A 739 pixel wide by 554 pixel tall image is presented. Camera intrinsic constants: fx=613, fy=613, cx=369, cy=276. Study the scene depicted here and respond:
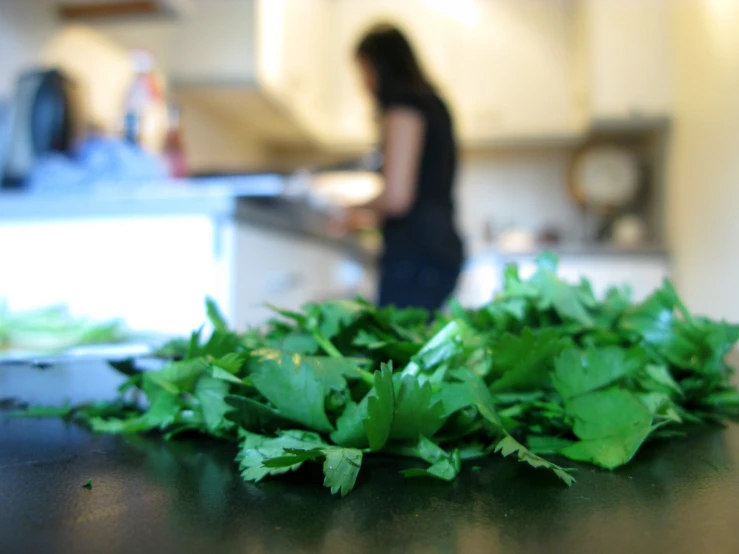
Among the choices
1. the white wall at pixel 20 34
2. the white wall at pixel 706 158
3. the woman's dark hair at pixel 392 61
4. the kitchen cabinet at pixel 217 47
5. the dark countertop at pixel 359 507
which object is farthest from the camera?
the kitchen cabinet at pixel 217 47

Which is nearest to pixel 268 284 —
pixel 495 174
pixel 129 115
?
pixel 129 115

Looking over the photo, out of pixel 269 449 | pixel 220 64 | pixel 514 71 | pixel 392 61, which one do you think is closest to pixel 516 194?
pixel 514 71

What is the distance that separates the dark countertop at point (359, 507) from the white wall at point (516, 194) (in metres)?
3.43

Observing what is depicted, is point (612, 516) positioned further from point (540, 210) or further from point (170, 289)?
point (540, 210)

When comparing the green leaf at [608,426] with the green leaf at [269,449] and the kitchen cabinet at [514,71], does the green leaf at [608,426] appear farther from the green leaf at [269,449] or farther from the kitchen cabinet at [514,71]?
the kitchen cabinet at [514,71]

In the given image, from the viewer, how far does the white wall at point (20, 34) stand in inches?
68.0

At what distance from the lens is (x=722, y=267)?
2.38m

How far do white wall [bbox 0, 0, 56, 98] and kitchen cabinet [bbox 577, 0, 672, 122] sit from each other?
245 centimetres

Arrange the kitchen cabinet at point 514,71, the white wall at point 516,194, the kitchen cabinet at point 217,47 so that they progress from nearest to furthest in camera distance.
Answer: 1. the kitchen cabinet at point 217,47
2. the kitchen cabinet at point 514,71
3. the white wall at point 516,194

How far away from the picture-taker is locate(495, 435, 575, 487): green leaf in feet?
0.84

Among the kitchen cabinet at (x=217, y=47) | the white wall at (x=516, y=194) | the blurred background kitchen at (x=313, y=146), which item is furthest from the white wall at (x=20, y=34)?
the white wall at (x=516, y=194)

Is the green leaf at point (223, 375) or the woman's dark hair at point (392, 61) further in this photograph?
the woman's dark hair at point (392, 61)

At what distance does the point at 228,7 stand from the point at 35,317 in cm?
243

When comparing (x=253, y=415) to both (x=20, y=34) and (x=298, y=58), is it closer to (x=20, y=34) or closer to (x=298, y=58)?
(x=20, y=34)
